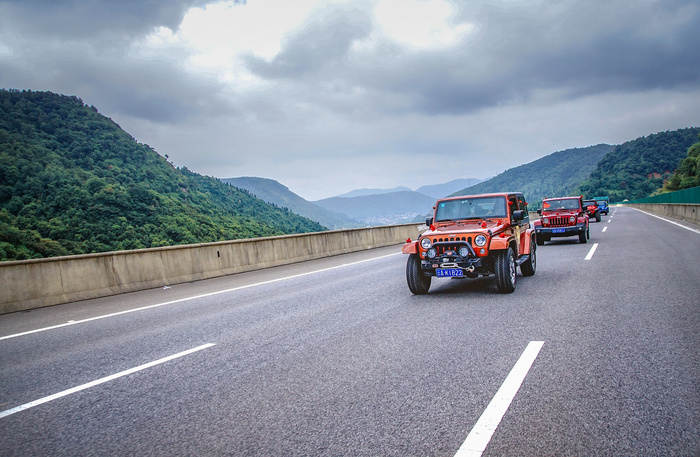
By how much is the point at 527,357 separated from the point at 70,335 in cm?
618

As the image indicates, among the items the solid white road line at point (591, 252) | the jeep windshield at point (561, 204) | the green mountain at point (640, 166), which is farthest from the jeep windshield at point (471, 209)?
the green mountain at point (640, 166)

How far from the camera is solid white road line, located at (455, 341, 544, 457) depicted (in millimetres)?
3049

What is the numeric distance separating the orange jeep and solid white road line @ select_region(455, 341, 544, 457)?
3514 millimetres

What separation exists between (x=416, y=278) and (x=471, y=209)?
7.11ft

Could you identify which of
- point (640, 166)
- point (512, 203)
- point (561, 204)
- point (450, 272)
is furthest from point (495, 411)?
point (640, 166)

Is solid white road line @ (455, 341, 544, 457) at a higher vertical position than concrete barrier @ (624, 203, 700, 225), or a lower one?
higher

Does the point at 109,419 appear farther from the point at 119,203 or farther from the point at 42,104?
the point at 42,104

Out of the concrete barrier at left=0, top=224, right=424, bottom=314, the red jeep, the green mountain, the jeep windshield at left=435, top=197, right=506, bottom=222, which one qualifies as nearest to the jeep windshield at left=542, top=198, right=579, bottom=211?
the red jeep

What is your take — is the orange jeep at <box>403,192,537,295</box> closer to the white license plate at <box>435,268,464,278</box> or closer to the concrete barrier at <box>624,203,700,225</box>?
the white license plate at <box>435,268,464,278</box>

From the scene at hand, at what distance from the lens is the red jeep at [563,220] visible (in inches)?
698

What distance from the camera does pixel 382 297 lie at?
885 cm

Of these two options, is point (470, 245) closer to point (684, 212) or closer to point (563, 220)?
point (563, 220)

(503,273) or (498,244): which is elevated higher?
(498,244)

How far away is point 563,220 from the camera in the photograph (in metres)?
17.9
